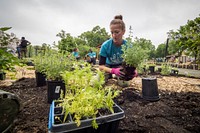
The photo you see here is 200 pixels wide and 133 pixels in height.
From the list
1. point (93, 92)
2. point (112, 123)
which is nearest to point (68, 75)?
point (93, 92)

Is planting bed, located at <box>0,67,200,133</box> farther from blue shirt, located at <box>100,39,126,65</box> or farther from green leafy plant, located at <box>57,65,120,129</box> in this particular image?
blue shirt, located at <box>100,39,126,65</box>

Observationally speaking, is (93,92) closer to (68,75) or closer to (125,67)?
(68,75)

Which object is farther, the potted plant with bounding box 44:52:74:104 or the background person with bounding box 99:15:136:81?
the background person with bounding box 99:15:136:81

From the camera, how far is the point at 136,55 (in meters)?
1.99

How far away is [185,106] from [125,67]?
1.29m

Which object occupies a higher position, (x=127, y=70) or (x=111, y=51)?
(x=111, y=51)

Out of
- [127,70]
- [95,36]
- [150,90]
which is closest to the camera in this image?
[127,70]

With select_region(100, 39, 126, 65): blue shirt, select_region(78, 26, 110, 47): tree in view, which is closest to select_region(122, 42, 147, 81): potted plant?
select_region(100, 39, 126, 65): blue shirt

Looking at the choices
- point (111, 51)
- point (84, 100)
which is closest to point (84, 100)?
point (84, 100)

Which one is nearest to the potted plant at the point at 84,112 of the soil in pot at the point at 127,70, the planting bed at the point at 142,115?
the planting bed at the point at 142,115

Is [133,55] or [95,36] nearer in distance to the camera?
[133,55]

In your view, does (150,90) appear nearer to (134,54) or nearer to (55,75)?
(134,54)

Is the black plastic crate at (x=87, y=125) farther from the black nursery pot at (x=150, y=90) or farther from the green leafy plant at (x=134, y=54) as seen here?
the black nursery pot at (x=150, y=90)

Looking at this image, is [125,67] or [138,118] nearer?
[138,118]
